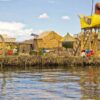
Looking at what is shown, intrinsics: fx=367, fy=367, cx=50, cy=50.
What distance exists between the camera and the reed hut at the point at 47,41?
6450 centimetres

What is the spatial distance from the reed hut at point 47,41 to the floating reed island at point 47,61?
19.3 meters

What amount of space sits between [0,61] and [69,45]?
62.4 ft

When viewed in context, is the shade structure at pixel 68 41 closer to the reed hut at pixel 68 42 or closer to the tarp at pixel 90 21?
the reed hut at pixel 68 42

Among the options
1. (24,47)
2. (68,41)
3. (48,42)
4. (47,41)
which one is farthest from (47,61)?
(48,42)

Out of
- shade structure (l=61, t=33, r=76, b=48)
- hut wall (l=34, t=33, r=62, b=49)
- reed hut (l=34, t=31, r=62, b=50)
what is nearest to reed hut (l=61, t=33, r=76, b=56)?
shade structure (l=61, t=33, r=76, b=48)

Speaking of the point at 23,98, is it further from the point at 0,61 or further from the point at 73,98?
the point at 0,61

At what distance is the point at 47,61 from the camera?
143 feet

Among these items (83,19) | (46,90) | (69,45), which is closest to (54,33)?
(69,45)

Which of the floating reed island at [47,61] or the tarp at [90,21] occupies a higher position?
the tarp at [90,21]

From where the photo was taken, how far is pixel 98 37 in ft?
165

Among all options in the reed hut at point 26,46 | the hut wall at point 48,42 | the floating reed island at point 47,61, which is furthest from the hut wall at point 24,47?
the floating reed island at point 47,61

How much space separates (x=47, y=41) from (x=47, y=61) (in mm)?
21226

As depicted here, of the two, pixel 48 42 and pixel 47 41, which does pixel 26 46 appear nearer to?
pixel 47 41

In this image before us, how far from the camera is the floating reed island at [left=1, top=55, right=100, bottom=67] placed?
138ft
